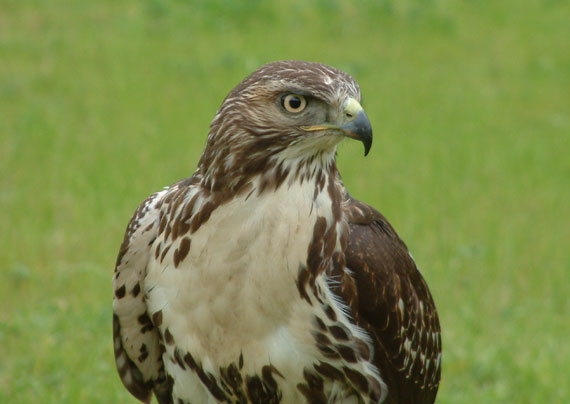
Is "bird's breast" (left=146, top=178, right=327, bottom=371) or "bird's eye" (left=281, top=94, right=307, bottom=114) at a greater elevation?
"bird's eye" (left=281, top=94, right=307, bottom=114)

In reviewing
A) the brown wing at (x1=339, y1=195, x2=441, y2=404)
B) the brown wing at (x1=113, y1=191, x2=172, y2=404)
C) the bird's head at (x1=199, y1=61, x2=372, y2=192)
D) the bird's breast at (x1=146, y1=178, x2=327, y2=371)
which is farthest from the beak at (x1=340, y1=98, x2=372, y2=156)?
the brown wing at (x1=113, y1=191, x2=172, y2=404)

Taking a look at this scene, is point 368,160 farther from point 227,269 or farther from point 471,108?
point 227,269

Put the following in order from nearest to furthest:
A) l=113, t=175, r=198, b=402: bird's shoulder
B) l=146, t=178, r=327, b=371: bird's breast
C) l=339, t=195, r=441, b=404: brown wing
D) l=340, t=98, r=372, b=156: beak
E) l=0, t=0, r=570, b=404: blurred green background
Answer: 1. l=340, t=98, r=372, b=156: beak
2. l=146, t=178, r=327, b=371: bird's breast
3. l=339, t=195, r=441, b=404: brown wing
4. l=113, t=175, r=198, b=402: bird's shoulder
5. l=0, t=0, r=570, b=404: blurred green background

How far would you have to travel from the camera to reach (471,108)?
10930 mm

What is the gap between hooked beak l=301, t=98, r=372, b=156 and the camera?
12.3 ft

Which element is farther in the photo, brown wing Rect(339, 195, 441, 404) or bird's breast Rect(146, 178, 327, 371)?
brown wing Rect(339, 195, 441, 404)

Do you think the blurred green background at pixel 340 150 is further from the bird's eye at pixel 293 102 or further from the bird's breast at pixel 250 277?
the bird's eye at pixel 293 102

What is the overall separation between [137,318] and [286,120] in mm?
1226

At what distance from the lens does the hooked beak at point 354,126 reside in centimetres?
375

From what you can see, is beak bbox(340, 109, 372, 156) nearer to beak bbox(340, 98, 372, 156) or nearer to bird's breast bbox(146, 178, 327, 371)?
beak bbox(340, 98, 372, 156)

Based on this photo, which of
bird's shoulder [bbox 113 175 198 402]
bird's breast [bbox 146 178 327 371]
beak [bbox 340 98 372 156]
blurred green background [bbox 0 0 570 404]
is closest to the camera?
Answer: beak [bbox 340 98 372 156]

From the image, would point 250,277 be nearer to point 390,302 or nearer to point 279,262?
point 279,262

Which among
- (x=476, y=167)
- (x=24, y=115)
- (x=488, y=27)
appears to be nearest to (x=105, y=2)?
(x=24, y=115)

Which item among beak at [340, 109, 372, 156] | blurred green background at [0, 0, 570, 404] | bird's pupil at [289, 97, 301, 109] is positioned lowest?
blurred green background at [0, 0, 570, 404]
